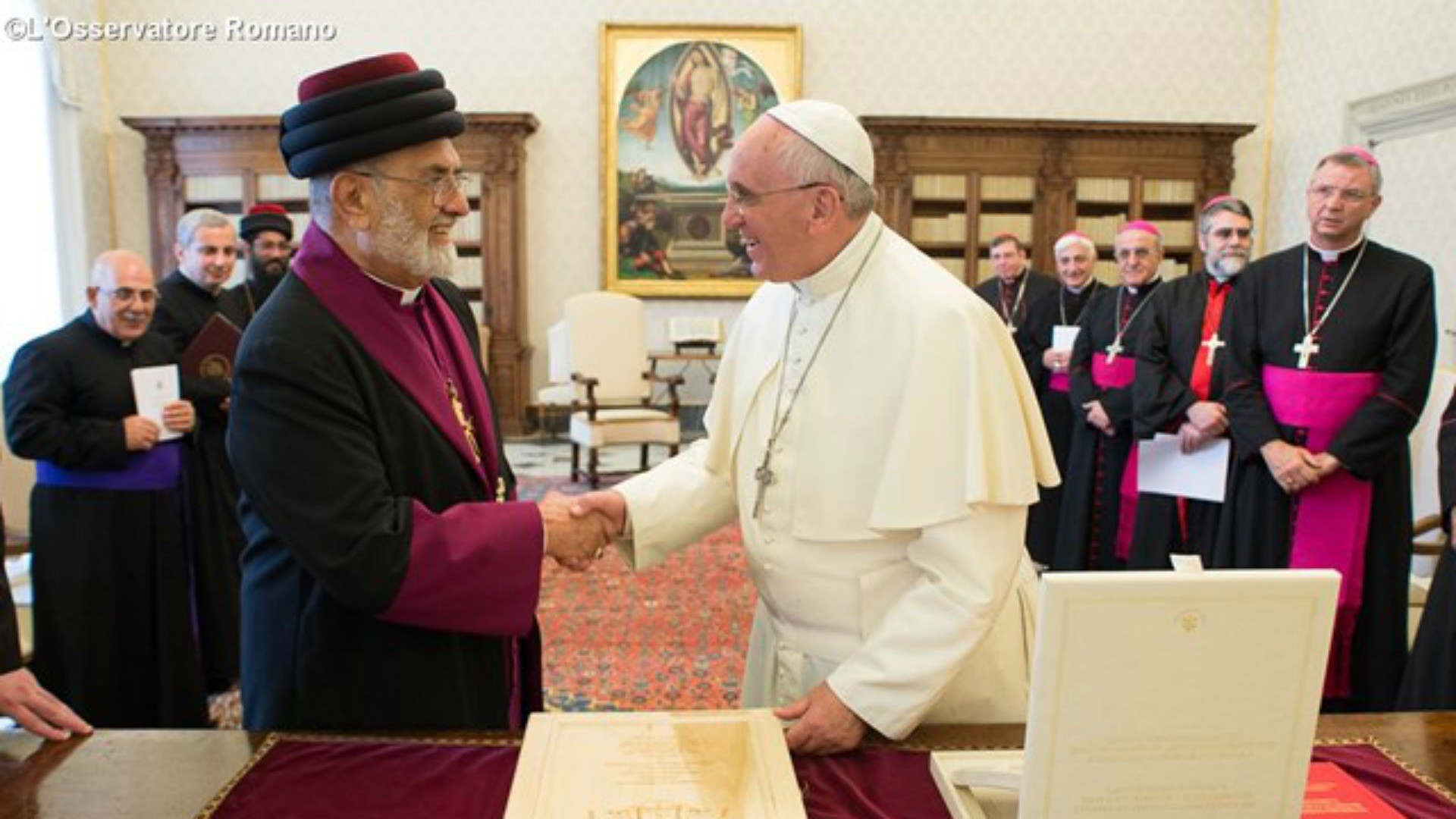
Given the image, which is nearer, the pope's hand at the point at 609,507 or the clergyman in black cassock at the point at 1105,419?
the pope's hand at the point at 609,507

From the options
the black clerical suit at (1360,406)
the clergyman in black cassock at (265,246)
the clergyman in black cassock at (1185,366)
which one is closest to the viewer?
the black clerical suit at (1360,406)

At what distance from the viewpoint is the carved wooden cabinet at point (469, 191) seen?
10578mm

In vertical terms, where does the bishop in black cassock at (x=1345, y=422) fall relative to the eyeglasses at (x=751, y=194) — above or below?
below

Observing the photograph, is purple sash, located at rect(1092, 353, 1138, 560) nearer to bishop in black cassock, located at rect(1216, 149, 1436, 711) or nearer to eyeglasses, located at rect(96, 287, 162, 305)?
bishop in black cassock, located at rect(1216, 149, 1436, 711)

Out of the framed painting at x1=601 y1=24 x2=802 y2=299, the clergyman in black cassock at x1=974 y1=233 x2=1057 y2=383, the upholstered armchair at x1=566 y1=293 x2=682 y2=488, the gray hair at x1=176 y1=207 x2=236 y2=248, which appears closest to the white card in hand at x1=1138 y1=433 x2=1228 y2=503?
the clergyman in black cassock at x1=974 y1=233 x2=1057 y2=383

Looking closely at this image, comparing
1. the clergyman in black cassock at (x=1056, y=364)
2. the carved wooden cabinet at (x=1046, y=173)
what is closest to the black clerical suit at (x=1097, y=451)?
the clergyman in black cassock at (x=1056, y=364)

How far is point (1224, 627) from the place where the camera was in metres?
1.06

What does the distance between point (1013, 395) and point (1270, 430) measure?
2513mm

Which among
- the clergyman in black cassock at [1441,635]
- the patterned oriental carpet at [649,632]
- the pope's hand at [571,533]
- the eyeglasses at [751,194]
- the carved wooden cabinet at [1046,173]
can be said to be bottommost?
the patterned oriental carpet at [649,632]

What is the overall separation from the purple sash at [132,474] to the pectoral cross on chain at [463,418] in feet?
7.97

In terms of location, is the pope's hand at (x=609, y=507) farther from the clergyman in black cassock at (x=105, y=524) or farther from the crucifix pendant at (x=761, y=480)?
the clergyman in black cassock at (x=105, y=524)

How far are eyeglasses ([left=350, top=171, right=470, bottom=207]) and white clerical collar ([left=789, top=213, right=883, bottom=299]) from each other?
0.65m

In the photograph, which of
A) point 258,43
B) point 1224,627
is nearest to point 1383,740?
point 1224,627

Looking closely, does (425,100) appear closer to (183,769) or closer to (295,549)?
(295,549)
